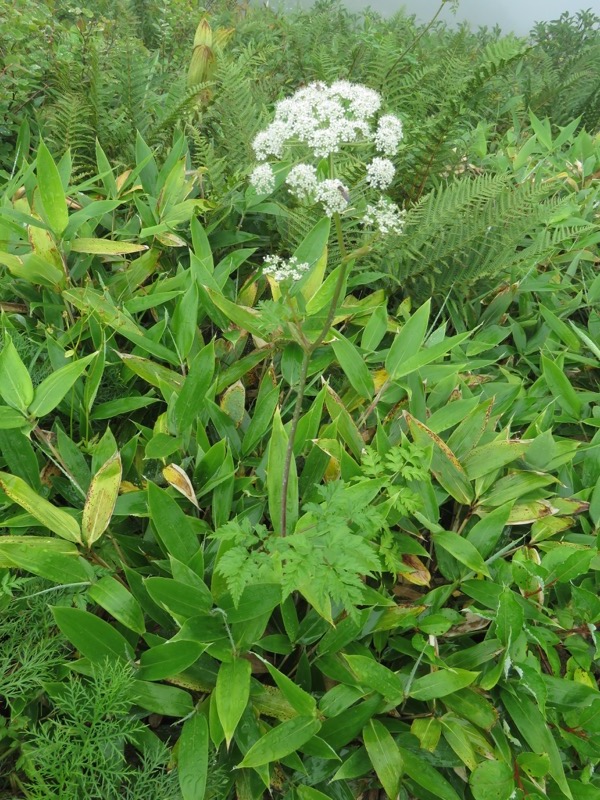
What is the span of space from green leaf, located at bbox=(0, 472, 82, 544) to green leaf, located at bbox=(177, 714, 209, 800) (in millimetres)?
439

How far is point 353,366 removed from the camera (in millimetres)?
1672

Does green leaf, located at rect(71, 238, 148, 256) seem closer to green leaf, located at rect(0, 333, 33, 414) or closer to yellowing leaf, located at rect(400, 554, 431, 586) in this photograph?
green leaf, located at rect(0, 333, 33, 414)

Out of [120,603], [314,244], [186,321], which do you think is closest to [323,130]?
[314,244]

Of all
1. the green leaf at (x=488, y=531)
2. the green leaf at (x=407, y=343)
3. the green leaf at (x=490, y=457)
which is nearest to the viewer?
the green leaf at (x=488, y=531)

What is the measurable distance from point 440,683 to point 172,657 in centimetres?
54

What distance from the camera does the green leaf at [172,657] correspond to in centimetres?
120

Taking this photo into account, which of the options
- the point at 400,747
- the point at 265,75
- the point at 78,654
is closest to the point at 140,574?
the point at 78,654

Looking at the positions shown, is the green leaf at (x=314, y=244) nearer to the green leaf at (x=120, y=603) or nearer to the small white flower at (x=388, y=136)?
the small white flower at (x=388, y=136)

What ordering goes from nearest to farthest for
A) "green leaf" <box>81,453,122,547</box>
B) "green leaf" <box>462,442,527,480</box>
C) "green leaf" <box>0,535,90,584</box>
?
1. "green leaf" <box>0,535,90,584</box>
2. "green leaf" <box>81,453,122,547</box>
3. "green leaf" <box>462,442,527,480</box>

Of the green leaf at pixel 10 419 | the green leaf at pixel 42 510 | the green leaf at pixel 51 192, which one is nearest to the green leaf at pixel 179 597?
the green leaf at pixel 42 510

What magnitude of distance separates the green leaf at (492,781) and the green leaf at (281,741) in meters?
0.31

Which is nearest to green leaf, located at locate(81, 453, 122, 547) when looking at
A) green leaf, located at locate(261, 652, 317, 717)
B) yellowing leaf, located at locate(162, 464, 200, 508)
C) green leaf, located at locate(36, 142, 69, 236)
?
yellowing leaf, located at locate(162, 464, 200, 508)

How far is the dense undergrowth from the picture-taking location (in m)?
1.19

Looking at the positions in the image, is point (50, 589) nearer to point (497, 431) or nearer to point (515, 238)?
point (497, 431)
